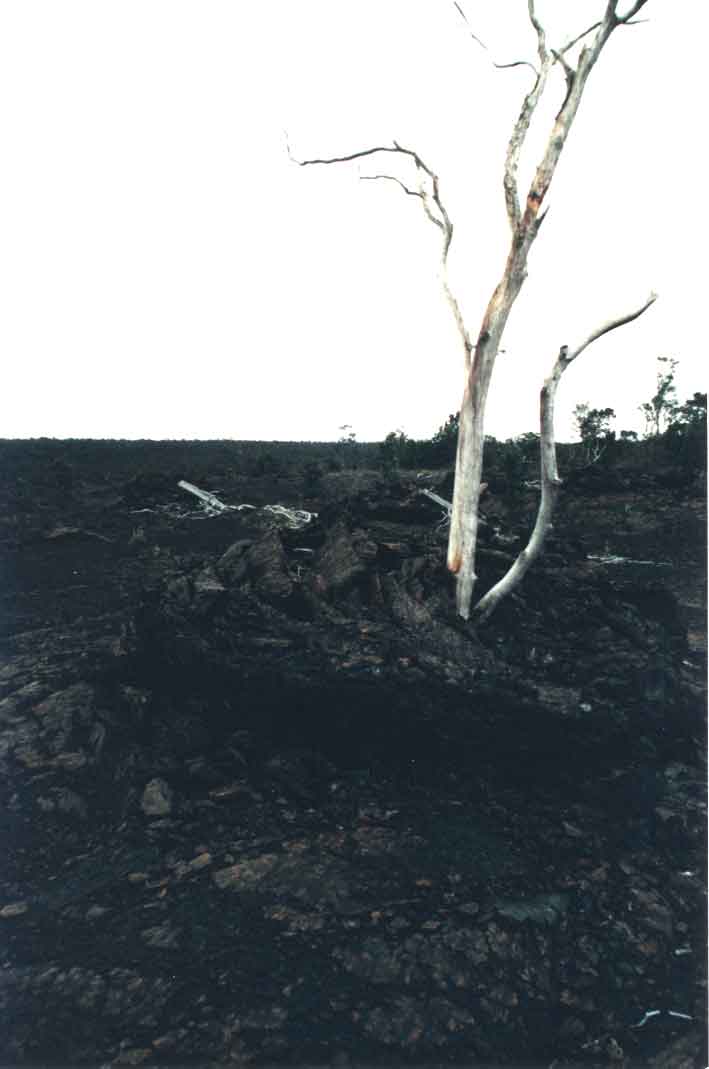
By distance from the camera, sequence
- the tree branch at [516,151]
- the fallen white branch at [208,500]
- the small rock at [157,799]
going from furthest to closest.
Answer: the fallen white branch at [208,500]
the tree branch at [516,151]
the small rock at [157,799]

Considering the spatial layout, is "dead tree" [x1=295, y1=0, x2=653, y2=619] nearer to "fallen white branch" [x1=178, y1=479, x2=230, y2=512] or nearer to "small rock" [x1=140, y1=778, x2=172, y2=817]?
"small rock" [x1=140, y1=778, x2=172, y2=817]

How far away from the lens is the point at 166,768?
404 cm

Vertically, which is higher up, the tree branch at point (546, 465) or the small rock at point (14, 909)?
the tree branch at point (546, 465)

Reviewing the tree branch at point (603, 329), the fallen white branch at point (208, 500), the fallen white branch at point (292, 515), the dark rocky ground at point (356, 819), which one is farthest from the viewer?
the fallen white branch at point (208, 500)

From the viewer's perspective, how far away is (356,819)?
3.64 metres

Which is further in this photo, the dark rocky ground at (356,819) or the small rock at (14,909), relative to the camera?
the small rock at (14,909)

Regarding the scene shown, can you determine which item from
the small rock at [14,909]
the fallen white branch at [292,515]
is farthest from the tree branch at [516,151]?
the fallen white branch at [292,515]

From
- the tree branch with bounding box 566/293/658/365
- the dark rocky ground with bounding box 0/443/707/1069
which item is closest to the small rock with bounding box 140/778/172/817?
the dark rocky ground with bounding box 0/443/707/1069

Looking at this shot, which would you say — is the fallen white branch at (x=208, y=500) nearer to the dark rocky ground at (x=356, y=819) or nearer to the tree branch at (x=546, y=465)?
the dark rocky ground at (x=356, y=819)

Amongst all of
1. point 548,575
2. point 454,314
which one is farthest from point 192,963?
point 454,314

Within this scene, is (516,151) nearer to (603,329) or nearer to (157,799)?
(603,329)

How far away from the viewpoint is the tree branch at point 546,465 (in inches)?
167

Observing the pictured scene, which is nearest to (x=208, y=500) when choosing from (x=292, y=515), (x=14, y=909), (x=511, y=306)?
(x=292, y=515)

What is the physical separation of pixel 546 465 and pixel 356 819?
2.59 meters
